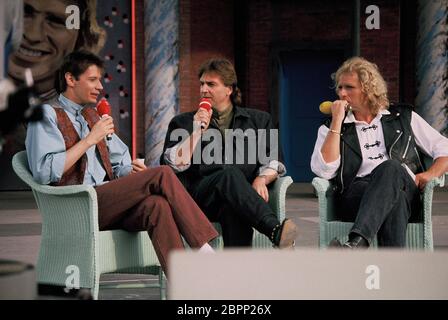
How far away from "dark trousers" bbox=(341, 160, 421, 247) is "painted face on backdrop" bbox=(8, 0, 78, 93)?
395 inches

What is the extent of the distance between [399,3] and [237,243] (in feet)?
37.2

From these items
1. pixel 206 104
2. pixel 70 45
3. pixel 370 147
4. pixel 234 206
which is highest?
pixel 70 45

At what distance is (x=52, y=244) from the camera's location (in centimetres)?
501

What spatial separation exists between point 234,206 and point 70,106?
104cm

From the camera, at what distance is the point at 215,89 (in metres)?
5.79

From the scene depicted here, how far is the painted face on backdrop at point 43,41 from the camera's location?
47.8 ft

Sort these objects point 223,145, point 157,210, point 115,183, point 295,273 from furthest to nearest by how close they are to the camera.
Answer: point 223,145 → point 115,183 → point 157,210 → point 295,273

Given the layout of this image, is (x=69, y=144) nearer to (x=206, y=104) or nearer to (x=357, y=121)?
(x=206, y=104)

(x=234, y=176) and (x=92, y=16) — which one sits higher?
(x=92, y=16)

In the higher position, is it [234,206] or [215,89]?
[215,89]

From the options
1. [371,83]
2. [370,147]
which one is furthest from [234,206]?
[371,83]
